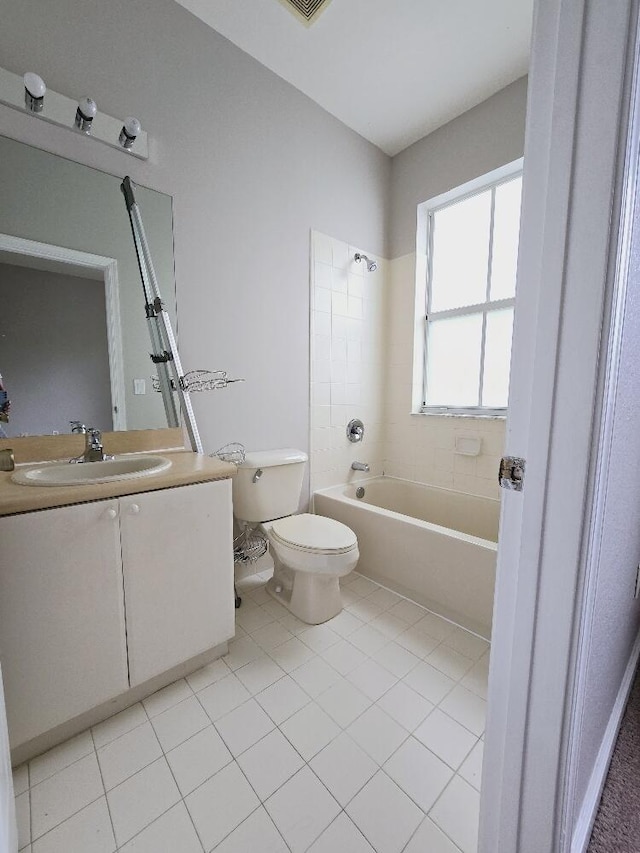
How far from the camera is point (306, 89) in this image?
74.0 inches

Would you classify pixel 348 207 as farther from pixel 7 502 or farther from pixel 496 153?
pixel 7 502

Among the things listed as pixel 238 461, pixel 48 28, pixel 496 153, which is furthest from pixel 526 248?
pixel 496 153

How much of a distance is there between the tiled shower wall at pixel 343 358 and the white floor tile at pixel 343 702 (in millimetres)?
1113

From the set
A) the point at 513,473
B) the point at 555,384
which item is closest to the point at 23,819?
the point at 513,473

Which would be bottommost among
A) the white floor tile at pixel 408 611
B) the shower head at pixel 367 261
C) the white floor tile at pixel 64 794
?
the white floor tile at pixel 64 794

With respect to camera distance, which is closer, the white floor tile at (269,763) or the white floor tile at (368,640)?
the white floor tile at (269,763)

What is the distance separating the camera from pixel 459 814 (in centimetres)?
87

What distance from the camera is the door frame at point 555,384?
1.51 feet

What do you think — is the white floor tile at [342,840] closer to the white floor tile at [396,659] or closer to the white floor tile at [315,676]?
the white floor tile at [315,676]

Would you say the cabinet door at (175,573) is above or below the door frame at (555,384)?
below

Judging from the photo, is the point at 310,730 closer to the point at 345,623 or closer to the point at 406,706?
the point at 406,706

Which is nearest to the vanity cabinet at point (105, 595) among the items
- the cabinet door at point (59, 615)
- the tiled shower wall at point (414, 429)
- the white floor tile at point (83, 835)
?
the cabinet door at point (59, 615)

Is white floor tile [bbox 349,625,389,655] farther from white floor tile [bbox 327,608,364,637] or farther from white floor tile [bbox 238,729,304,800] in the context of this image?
white floor tile [bbox 238,729,304,800]

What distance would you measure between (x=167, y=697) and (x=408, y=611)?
3.60 ft
